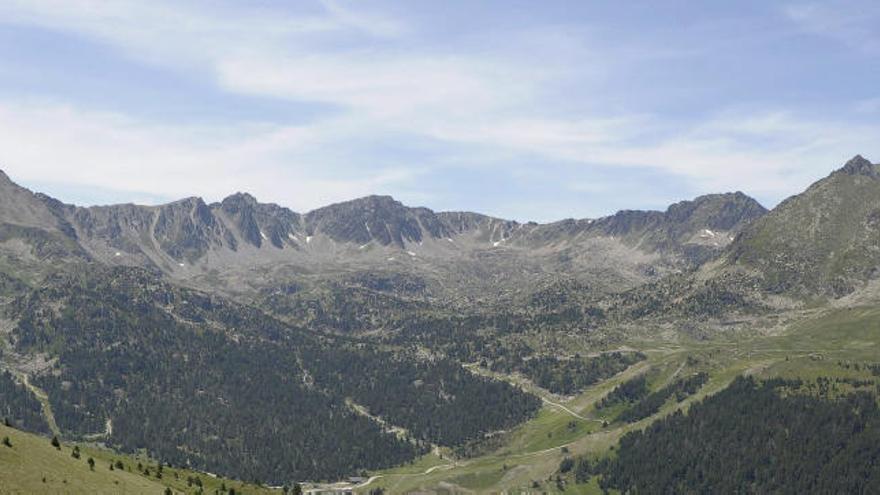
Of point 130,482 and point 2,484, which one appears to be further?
point 130,482

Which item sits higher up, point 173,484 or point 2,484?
point 2,484

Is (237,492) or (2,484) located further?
(237,492)

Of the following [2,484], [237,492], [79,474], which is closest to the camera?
[2,484]

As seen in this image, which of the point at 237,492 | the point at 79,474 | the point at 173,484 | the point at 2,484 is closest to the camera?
the point at 2,484

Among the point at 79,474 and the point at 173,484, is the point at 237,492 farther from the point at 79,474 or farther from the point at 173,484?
the point at 79,474

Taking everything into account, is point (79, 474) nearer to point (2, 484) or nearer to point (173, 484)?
point (2, 484)

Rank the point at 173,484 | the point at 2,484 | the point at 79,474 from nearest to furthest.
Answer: the point at 2,484 → the point at 79,474 → the point at 173,484

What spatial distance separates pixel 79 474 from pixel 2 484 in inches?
877

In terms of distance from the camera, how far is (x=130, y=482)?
15425 centimetres

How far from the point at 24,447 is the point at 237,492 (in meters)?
63.1

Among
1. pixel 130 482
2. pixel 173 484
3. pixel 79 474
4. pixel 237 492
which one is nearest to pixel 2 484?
pixel 79 474

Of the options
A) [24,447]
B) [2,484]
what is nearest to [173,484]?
[24,447]

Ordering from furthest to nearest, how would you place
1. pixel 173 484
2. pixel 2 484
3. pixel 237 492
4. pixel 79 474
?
pixel 237 492
pixel 173 484
pixel 79 474
pixel 2 484

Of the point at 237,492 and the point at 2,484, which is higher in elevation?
the point at 2,484
